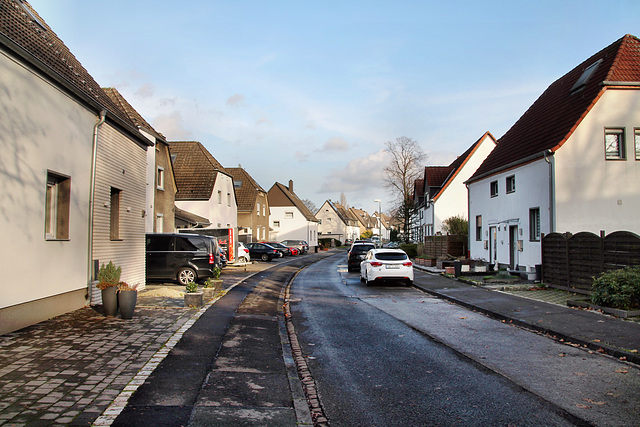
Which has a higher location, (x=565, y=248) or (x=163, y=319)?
(x=565, y=248)

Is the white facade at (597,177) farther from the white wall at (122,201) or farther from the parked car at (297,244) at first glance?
the parked car at (297,244)

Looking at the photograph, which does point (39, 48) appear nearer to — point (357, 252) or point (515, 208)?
point (515, 208)

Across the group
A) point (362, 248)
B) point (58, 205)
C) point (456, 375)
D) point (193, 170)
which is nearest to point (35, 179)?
point (58, 205)

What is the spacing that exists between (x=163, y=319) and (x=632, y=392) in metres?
8.01

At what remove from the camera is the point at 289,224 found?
233 feet

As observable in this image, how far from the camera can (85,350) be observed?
7.04 m

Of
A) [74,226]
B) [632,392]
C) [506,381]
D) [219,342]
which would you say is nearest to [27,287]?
[74,226]

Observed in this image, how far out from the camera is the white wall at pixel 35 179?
797 centimetres

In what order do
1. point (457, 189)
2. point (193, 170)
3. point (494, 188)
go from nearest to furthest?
point (494, 188), point (193, 170), point (457, 189)

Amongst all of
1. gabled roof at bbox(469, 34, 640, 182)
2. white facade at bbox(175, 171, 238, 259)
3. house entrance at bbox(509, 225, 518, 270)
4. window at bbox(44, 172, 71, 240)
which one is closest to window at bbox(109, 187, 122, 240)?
window at bbox(44, 172, 71, 240)

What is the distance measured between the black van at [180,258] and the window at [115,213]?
11.9 feet

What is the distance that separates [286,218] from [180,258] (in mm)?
54101

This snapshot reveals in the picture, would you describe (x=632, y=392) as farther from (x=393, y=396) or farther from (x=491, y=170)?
(x=491, y=170)

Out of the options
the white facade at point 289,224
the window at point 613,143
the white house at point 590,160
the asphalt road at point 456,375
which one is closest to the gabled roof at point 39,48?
the asphalt road at point 456,375
